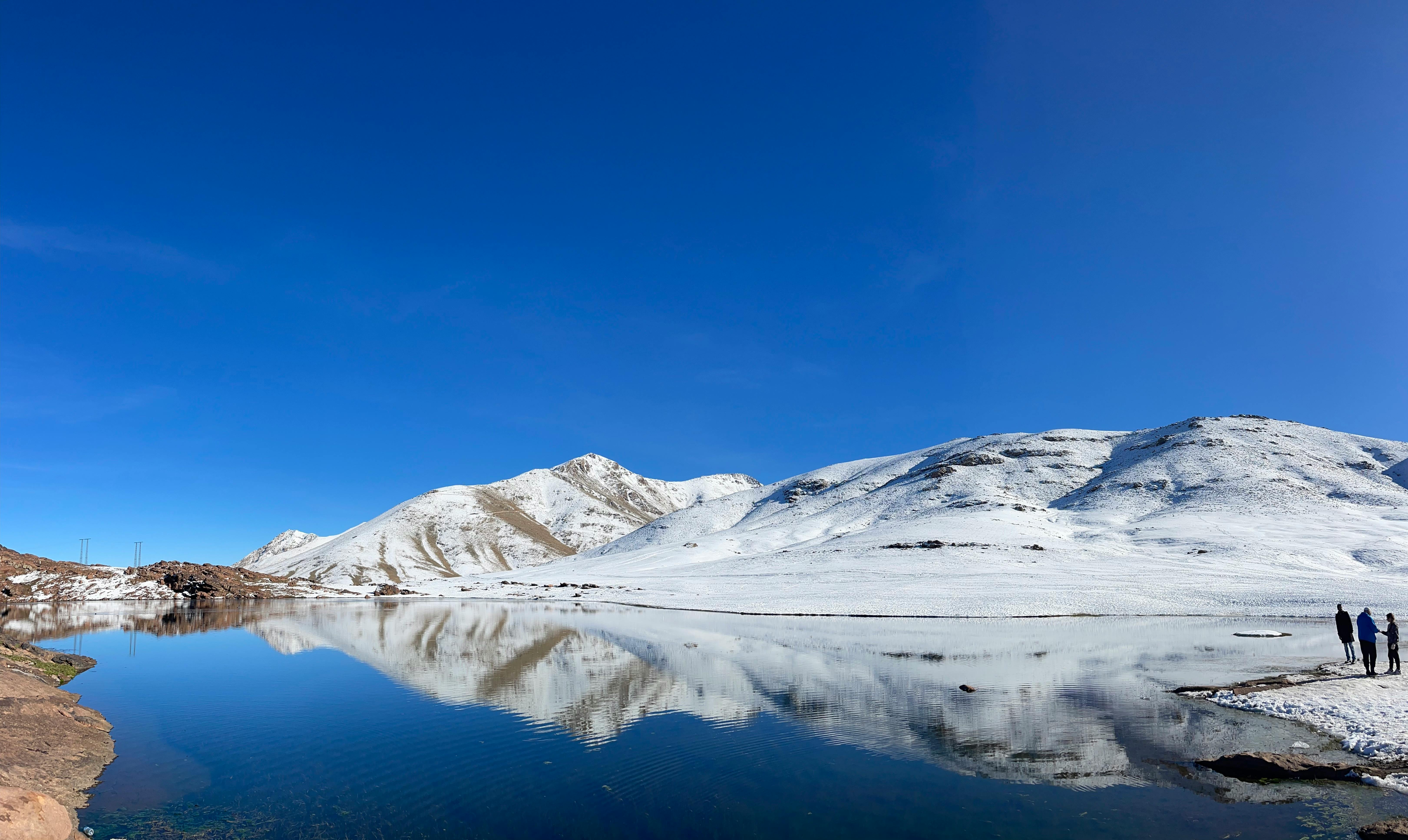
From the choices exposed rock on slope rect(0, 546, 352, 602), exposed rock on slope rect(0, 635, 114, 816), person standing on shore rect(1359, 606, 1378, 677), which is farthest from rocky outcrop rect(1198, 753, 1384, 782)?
exposed rock on slope rect(0, 546, 352, 602)

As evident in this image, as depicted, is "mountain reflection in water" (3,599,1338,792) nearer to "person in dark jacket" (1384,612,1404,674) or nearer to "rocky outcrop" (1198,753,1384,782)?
"rocky outcrop" (1198,753,1384,782)

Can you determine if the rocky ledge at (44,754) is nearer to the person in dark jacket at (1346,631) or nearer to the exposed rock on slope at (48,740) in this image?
the exposed rock on slope at (48,740)

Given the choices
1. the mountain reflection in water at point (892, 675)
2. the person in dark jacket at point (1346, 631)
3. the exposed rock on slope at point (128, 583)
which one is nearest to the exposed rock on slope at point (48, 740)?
the mountain reflection in water at point (892, 675)

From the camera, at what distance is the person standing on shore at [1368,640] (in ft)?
84.1

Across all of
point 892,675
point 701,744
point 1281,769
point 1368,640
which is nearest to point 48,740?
point 701,744

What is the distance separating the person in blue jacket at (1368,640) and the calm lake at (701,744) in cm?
329

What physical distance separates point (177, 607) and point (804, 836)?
106141 millimetres

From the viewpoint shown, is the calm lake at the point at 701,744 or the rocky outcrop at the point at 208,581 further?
the rocky outcrop at the point at 208,581

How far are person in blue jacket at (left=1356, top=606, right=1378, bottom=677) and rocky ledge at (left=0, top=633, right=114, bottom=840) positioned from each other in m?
37.5

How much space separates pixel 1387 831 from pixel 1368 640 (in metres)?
19.8

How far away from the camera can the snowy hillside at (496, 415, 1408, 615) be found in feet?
226

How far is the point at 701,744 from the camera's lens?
1853 cm

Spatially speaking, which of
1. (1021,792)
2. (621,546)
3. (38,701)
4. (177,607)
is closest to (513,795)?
(1021,792)

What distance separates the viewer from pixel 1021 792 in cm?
1429
